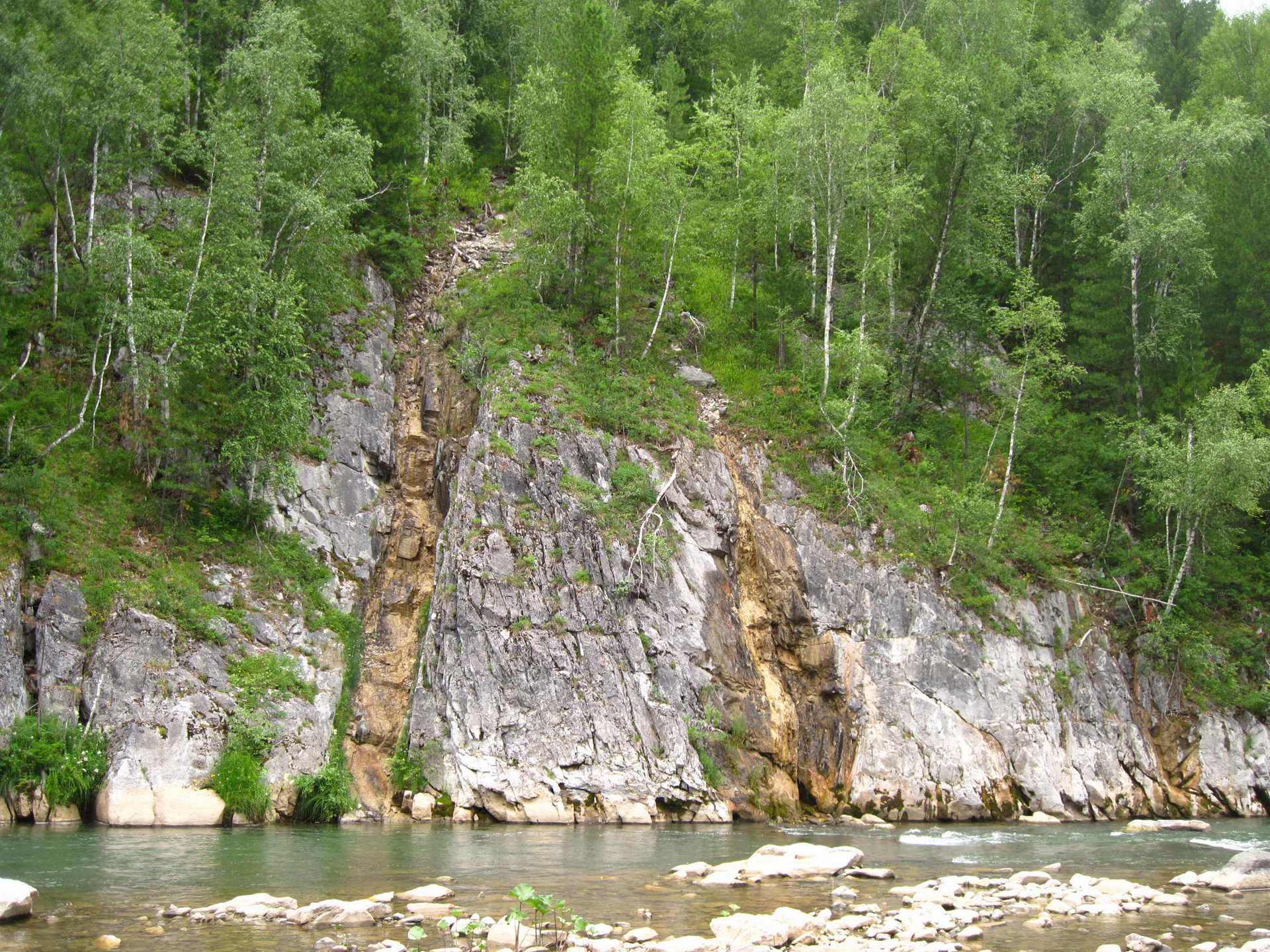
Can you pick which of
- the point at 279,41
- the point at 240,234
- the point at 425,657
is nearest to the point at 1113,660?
the point at 425,657

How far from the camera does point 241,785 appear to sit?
21906 mm

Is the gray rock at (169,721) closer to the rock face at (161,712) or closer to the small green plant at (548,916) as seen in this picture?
the rock face at (161,712)

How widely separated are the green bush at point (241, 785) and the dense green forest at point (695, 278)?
4.31m

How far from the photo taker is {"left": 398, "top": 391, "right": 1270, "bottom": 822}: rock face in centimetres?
2467

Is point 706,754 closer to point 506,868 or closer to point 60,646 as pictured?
point 506,868

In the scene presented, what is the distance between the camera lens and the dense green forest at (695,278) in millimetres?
28062

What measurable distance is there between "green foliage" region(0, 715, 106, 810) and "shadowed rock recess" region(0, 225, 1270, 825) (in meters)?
0.43

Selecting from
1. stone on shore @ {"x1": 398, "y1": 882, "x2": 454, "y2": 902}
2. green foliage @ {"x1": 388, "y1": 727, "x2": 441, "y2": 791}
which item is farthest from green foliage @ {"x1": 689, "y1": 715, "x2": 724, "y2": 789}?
stone on shore @ {"x1": 398, "y1": 882, "x2": 454, "y2": 902}

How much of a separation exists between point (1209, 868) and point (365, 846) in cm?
1639

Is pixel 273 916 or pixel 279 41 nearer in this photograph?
pixel 273 916

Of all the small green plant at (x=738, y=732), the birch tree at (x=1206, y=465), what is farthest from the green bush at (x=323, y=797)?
the birch tree at (x=1206, y=465)

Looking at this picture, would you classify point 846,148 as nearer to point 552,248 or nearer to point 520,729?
point 552,248

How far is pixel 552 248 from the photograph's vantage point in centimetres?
3606

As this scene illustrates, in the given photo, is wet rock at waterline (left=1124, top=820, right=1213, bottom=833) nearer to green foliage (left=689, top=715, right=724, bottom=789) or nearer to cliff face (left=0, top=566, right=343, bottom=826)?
green foliage (left=689, top=715, right=724, bottom=789)
